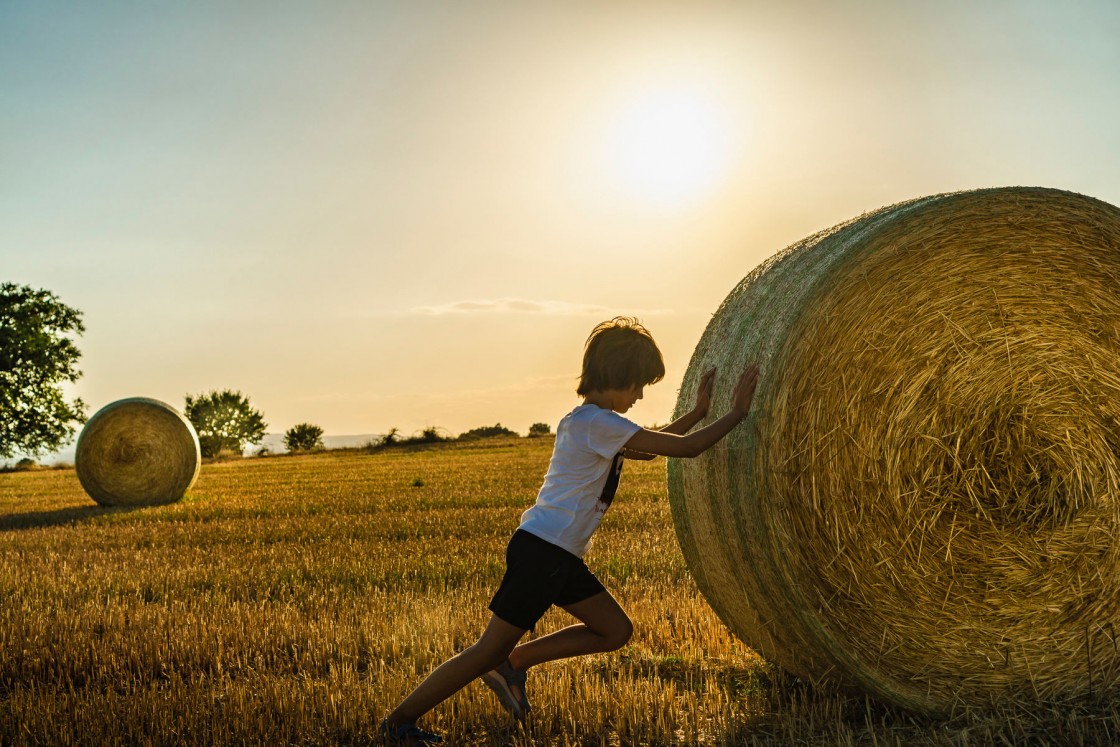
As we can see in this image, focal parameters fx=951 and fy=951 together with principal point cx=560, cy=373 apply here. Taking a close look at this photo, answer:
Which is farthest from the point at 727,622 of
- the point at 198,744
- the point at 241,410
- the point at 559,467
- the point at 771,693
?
the point at 241,410

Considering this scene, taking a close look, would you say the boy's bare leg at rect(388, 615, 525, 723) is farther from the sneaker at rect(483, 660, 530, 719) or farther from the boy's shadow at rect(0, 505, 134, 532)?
the boy's shadow at rect(0, 505, 134, 532)

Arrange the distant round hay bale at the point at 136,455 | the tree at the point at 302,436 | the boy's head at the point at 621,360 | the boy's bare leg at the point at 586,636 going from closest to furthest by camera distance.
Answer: the boy's head at the point at 621,360 < the boy's bare leg at the point at 586,636 < the distant round hay bale at the point at 136,455 < the tree at the point at 302,436

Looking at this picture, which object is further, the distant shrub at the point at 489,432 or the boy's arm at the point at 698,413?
the distant shrub at the point at 489,432

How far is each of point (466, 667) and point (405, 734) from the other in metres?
0.42

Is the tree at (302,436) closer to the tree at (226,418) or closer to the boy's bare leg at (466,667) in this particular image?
the tree at (226,418)

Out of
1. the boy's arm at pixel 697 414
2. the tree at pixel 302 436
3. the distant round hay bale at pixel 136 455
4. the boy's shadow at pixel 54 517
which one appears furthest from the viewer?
the tree at pixel 302 436

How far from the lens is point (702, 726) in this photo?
439cm

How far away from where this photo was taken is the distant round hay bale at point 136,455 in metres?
16.5

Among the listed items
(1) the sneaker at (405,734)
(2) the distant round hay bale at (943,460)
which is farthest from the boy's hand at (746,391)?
(1) the sneaker at (405,734)

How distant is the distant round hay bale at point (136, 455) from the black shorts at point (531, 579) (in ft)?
47.1

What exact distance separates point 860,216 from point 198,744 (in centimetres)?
419

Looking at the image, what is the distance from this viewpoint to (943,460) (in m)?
4.40

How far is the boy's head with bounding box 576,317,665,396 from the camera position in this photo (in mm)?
4109

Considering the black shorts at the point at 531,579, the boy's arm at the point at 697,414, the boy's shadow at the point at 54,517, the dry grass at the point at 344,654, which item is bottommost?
the dry grass at the point at 344,654
